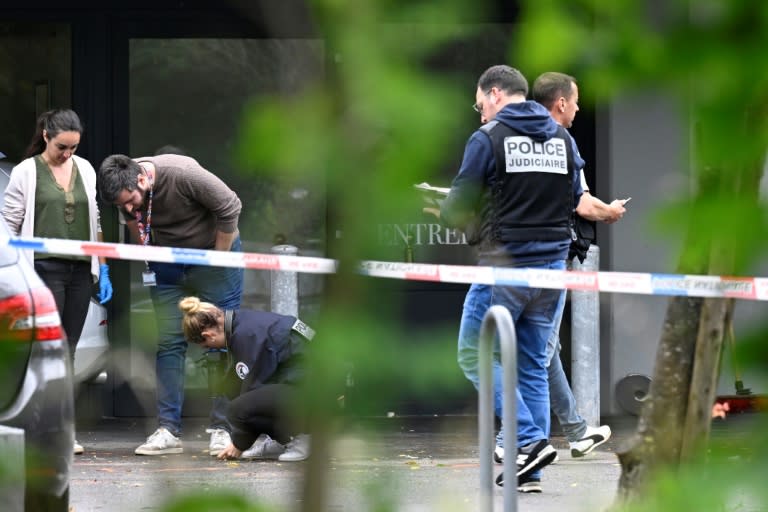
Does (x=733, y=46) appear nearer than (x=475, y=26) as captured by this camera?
Yes

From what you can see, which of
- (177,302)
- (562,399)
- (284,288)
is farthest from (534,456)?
(284,288)

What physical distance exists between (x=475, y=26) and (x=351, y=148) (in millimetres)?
122

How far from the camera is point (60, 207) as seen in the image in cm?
694

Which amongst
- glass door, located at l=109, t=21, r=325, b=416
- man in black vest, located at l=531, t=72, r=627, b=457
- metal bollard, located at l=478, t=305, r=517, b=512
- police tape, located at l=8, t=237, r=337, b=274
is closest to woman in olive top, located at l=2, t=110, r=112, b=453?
police tape, located at l=8, t=237, r=337, b=274

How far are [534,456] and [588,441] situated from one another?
3.40ft

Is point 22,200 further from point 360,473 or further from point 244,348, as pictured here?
point 360,473

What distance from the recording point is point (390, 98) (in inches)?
31.1

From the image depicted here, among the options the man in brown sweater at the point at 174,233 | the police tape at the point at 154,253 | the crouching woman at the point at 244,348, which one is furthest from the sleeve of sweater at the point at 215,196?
the crouching woman at the point at 244,348

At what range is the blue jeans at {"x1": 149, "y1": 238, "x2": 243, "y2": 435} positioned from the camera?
7.15 metres

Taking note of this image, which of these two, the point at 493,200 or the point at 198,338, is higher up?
the point at 493,200

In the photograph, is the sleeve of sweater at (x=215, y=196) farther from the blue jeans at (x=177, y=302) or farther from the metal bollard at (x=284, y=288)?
the metal bollard at (x=284, y=288)

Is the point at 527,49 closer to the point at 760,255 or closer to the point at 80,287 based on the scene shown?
the point at 760,255

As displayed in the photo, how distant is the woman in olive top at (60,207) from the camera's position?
6891mm

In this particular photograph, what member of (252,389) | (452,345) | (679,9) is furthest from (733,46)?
(252,389)
